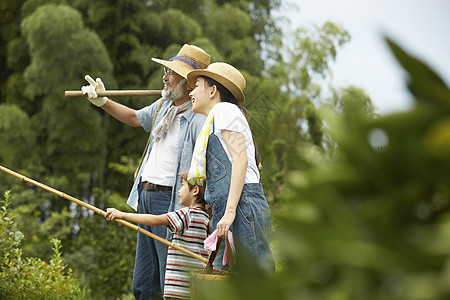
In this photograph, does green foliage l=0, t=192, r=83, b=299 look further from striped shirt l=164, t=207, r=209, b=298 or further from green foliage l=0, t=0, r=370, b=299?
green foliage l=0, t=0, r=370, b=299

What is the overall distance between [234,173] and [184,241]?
513mm

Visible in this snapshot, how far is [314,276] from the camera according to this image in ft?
0.77

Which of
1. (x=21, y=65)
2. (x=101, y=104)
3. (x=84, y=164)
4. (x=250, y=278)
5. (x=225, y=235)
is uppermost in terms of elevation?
(x=250, y=278)

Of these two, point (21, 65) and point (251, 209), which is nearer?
point (251, 209)

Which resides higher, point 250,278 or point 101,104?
point 250,278

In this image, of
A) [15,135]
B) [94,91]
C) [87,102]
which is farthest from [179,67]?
[15,135]

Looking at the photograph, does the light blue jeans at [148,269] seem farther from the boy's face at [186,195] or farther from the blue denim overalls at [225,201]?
the blue denim overalls at [225,201]

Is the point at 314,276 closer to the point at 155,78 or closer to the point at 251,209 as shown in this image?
the point at 251,209

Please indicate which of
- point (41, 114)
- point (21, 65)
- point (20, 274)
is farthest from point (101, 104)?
point (21, 65)

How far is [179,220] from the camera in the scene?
7.71 ft

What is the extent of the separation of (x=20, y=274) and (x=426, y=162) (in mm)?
3487

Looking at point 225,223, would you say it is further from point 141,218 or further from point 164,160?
point 164,160

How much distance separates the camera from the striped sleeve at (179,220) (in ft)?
7.63

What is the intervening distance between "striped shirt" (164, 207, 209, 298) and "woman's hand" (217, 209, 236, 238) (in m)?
0.38
